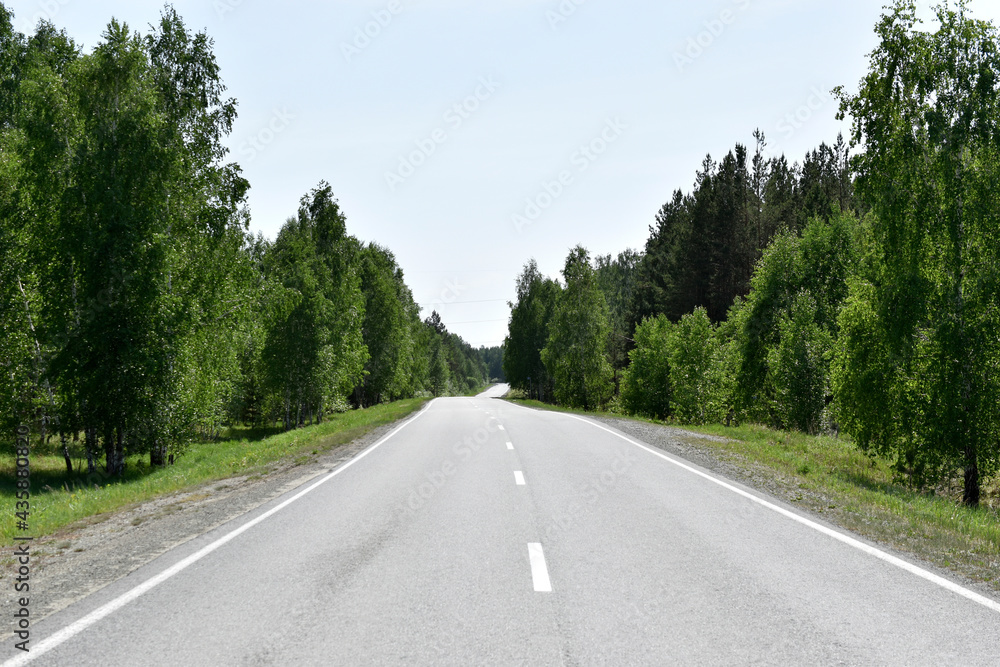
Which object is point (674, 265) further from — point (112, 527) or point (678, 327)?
point (112, 527)

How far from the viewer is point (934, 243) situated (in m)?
14.7

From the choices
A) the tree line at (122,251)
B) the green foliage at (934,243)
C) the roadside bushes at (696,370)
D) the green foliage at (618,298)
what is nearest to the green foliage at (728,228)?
the green foliage at (618,298)

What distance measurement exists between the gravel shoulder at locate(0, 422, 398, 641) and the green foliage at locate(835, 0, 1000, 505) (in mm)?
13734

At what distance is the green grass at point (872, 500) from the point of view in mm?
6727

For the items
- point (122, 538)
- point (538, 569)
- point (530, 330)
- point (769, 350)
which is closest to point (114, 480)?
point (122, 538)

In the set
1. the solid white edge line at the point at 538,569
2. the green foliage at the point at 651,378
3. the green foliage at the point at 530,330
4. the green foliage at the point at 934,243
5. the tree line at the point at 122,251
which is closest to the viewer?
the solid white edge line at the point at 538,569

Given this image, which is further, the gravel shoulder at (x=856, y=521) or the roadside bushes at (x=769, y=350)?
the roadside bushes at (x=769, y=350)

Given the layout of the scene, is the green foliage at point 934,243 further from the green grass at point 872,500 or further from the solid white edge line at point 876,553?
the solid white edge line at point 876,553

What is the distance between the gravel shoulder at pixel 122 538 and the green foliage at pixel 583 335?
3931 centimetres

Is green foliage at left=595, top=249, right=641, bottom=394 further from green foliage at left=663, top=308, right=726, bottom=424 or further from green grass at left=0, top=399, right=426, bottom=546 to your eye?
green grass at left=0, top=399, right=426, bottom=546

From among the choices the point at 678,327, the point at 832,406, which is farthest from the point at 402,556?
the point at 678,327

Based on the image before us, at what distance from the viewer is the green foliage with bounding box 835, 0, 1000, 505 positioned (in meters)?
13.8

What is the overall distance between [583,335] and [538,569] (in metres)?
A: 45.4

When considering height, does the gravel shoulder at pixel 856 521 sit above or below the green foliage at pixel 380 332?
below
